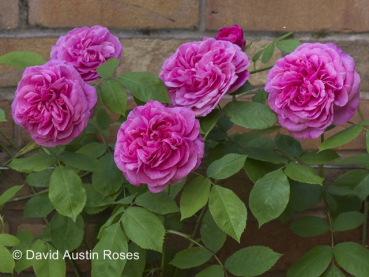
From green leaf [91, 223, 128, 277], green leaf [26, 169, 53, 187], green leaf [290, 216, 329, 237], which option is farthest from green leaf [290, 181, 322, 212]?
green leaf [26, 169, 53, 187]

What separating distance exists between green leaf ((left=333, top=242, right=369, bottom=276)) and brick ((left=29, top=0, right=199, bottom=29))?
55 cm

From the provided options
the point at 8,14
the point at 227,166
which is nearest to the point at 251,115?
the point at 227,166

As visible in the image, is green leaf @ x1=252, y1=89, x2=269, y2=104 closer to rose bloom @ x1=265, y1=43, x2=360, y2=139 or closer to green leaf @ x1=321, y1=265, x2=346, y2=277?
rose bloom @ x1=265, y1=43, x2=360, y2=139

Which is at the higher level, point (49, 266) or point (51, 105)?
point (51, 105)

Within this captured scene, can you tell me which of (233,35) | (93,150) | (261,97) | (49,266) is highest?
(233,35)

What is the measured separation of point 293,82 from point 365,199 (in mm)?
396

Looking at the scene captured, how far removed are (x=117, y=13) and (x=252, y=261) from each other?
588 mm

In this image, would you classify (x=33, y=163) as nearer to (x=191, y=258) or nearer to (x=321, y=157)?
(x=191, y=258)

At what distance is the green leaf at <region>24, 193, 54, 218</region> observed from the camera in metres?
0.96

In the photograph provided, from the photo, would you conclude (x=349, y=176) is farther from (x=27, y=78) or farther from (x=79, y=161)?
(x=27, y=78)

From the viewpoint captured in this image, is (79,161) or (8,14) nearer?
(79,161)

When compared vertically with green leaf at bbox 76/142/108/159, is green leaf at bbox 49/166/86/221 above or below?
above

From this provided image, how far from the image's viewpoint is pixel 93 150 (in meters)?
0.94

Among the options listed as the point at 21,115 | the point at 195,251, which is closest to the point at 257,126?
the point at 195,251
